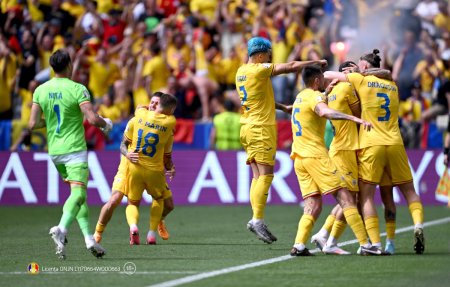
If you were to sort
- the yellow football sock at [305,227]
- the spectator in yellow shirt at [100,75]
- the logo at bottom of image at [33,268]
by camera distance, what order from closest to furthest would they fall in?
the logo at bottom of image at [33,268] → the yellow football sock at [305,227] → the spectator in yellow shirt at [100,75]

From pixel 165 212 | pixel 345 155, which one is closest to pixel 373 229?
pixel 345 155

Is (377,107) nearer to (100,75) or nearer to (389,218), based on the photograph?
(389,218)

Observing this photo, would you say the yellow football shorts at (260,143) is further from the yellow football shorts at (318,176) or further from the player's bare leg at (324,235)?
the yellow football shorts at (318,176)

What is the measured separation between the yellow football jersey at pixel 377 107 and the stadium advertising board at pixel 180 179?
9.26 meters

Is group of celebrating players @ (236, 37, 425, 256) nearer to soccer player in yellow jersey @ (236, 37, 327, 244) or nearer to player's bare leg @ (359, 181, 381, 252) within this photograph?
player's bare leg @ (359, 181, 381, 252)

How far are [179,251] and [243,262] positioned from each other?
1.61 m

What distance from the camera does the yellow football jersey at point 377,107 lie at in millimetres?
13305

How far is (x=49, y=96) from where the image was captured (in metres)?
13.0

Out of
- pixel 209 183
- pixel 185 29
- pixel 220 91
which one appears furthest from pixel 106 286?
pixel 185 29

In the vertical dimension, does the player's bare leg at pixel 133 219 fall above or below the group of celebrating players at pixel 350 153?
below

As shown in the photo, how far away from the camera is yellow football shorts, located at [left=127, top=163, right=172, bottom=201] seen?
1485cm

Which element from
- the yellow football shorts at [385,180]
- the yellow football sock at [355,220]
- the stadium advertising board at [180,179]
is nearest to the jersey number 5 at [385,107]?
the yellow football shorts at [385,180]

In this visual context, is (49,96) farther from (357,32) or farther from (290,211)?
(357,32)

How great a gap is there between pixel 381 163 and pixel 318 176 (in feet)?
3.02
